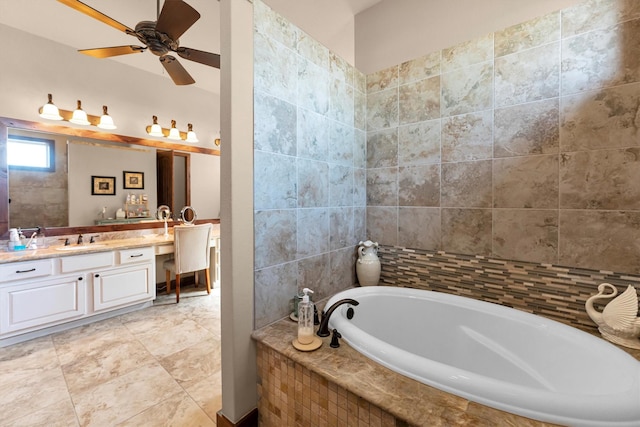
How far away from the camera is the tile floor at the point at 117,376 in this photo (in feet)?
4.90

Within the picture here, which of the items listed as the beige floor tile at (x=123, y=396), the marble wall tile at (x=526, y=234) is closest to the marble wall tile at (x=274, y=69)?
the marble wall tile at (x=526, y=234)

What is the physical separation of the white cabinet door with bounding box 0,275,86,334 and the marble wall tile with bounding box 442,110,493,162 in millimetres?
3408

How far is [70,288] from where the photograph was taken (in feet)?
8.06

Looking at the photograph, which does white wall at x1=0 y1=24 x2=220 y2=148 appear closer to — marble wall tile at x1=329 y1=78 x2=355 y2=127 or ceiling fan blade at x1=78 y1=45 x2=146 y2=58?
ceiling fan blade at x1=78 y1=45 x2=146 y2=58

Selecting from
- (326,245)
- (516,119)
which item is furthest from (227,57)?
(516,119)

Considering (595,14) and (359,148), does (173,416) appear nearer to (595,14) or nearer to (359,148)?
(359,148)

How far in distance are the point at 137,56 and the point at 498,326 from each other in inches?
172

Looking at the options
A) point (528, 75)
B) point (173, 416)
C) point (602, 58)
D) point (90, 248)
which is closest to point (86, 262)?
point (90, 248)

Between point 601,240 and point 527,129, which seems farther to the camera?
point 527,129

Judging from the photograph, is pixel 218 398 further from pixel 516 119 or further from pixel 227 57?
pixel 516 119

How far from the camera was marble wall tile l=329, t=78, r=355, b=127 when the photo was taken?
186 cm

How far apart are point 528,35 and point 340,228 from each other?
64.1 inches

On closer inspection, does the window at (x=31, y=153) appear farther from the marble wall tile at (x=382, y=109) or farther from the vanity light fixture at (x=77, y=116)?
the marble wall tile at (x=382, y=109)

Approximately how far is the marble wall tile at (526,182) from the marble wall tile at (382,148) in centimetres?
69
